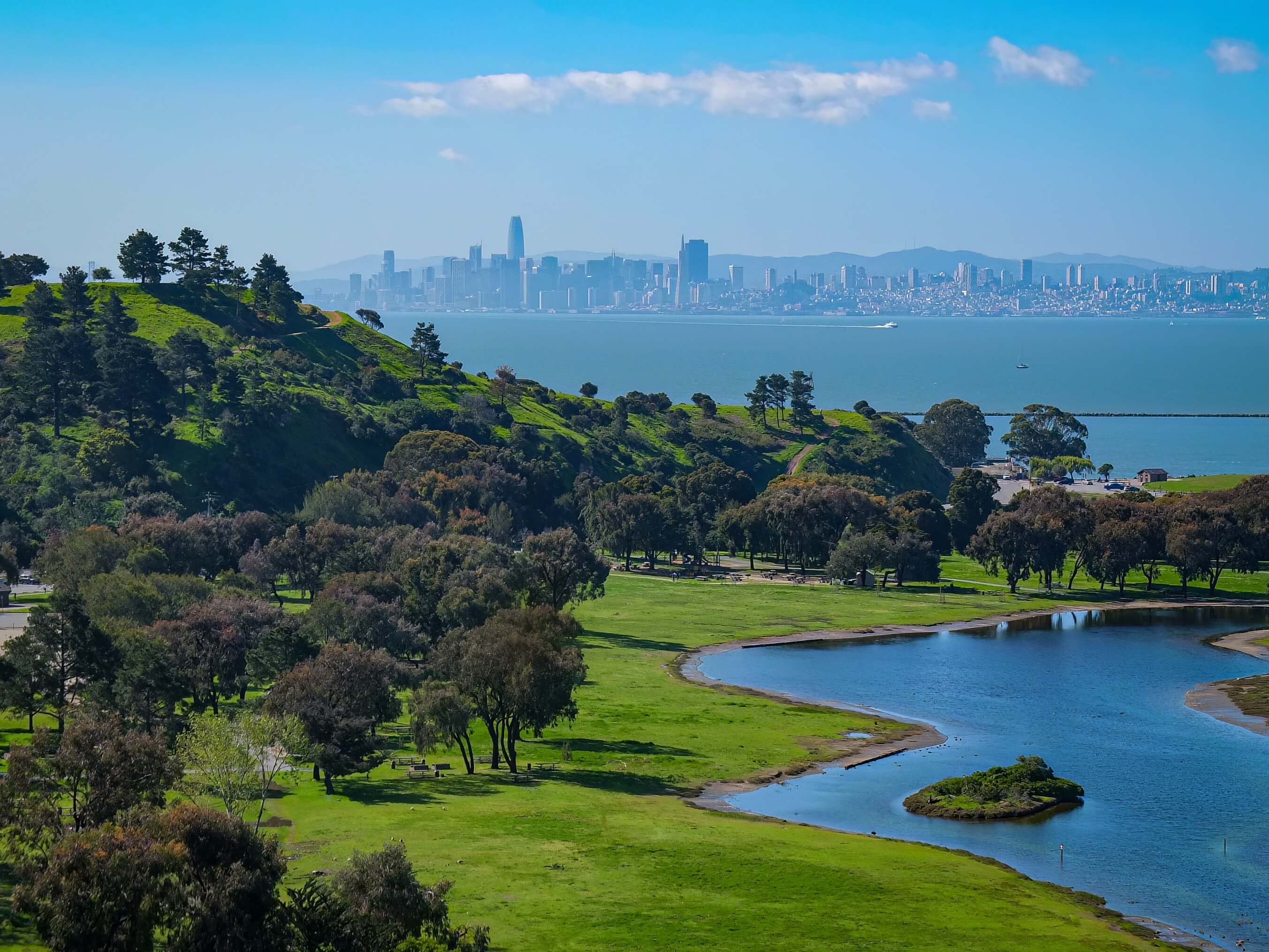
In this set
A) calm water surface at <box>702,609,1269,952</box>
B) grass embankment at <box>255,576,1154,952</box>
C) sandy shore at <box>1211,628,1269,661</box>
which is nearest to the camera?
grass embankment at <box>255,576,1154,952</box>

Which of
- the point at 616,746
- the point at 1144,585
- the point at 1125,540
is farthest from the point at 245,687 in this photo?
the point at 1144,585

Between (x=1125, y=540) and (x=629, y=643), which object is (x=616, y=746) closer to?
(x=629, y=643)

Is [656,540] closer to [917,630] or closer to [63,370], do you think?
[917,630]

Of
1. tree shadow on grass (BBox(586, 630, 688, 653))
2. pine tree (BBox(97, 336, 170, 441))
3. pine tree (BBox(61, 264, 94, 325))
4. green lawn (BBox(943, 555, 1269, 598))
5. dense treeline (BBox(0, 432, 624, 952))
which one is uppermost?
pine tree (BBox(61, 264, 94, 325))

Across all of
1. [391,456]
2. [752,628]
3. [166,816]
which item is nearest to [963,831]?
[166,816]

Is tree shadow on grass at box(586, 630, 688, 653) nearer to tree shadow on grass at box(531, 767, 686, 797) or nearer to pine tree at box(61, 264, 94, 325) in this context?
tree shadow on grass at box(531, 767, 686, 797)

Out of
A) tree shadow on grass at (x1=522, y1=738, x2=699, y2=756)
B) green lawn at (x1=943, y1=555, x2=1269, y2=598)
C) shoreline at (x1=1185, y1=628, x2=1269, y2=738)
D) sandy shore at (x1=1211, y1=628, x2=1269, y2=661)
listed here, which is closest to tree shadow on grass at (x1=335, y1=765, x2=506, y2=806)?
tree shadow on grass at (x1=522, y1=738, x2=699, y2=756)
